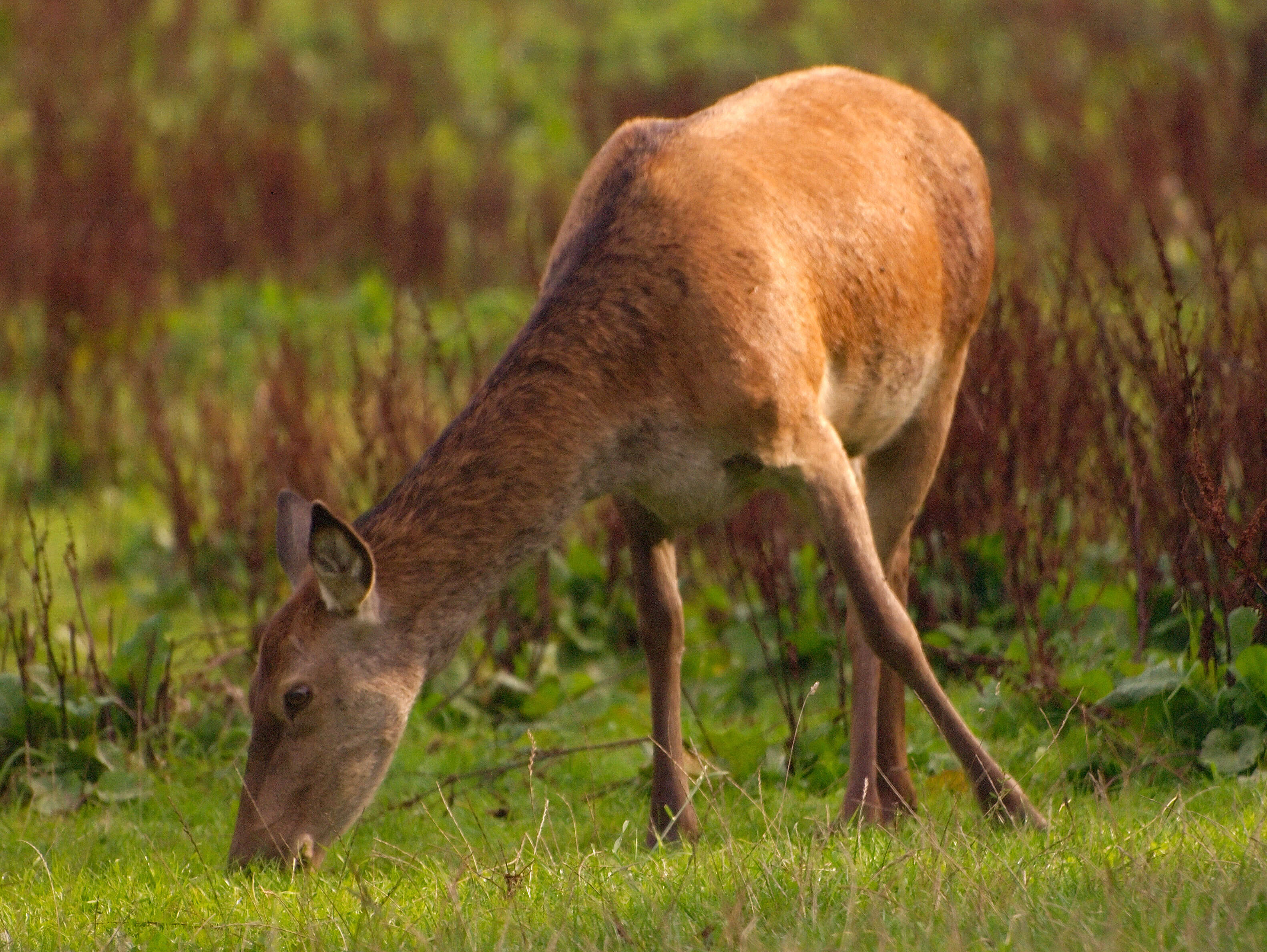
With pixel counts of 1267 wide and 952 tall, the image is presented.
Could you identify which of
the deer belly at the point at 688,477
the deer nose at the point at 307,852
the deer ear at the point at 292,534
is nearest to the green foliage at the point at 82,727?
the deer ear at the point at 292,534

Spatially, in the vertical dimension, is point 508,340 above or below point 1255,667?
above

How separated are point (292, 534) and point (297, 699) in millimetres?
484

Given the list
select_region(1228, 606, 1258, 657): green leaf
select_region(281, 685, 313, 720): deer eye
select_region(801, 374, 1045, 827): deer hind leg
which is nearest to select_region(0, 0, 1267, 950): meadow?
select_region(1228, 606, 1258, 657): green leaf

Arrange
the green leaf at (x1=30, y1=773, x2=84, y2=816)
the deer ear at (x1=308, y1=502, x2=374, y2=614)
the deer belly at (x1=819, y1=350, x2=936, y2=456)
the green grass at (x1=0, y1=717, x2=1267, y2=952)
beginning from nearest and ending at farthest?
the green grass at (x1=0, y1=717, x2=1267, y2=952) → the deer ear at (x1=308, y1=502, x2=374, y2=614) → the deer belly at (x1=819, y1=350, x2=936, y2=456) → the green leaf at (x1=30, y1=773, x2=84, y2=816)

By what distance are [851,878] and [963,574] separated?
262 centimetres

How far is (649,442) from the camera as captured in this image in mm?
4027

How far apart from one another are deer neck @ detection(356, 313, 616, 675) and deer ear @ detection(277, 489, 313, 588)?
26cm

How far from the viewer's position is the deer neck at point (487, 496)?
3.99 m

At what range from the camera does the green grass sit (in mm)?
3135

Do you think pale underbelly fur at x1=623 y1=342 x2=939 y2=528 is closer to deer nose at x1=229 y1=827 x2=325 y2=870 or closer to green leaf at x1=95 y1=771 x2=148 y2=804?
deer nose at x1=229 y1=827 x2=325 y2=870

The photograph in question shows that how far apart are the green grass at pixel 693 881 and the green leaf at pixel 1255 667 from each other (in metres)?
0.31

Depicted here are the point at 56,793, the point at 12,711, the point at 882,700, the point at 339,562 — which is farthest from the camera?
the point at 12,711

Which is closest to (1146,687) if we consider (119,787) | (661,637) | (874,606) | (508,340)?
(874,606)

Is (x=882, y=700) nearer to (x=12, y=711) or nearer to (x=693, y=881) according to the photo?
(x=693, y=881)
